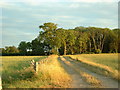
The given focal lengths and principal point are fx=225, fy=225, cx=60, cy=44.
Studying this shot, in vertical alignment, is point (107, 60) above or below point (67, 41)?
below

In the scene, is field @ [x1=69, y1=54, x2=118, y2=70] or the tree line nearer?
field @ [x1=69, y1=54, x2=118, y2=70]

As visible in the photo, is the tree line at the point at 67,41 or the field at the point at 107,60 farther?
the tree line at the point at 67,41

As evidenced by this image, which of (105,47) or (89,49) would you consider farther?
(89,49)

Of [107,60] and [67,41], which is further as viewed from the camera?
[67,41]

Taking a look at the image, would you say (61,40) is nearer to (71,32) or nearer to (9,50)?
(71,32)

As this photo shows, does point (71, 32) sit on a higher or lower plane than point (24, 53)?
higher

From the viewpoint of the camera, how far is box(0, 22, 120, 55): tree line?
73.1 m

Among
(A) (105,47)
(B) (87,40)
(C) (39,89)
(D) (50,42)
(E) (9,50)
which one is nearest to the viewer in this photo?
(C) (39,89)

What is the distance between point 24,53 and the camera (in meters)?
84.7

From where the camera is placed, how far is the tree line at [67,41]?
2876 inches

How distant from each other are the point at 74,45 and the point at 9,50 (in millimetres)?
29217

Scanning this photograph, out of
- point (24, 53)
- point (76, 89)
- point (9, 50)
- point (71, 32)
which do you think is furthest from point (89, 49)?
point (76, 89)

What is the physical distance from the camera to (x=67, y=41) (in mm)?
81938

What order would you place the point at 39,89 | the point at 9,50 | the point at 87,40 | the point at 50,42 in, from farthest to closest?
1. the point at 9,50
2. the point at 87,40
3. the point at 50,42
4. the point at 39,89
